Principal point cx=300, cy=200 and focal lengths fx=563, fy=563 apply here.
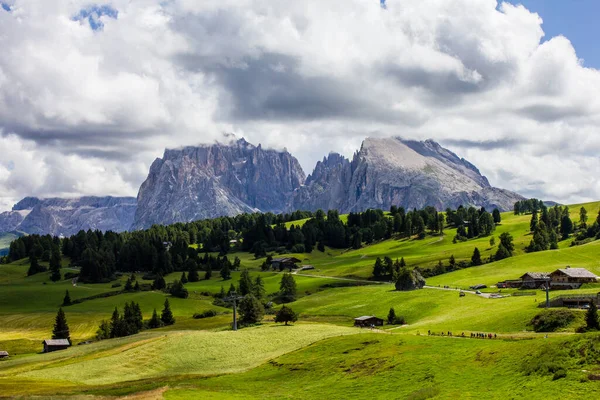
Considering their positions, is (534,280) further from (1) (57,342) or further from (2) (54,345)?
(2) (54,345)

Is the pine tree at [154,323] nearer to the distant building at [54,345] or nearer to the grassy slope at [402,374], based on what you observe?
the distant building at [54,345]

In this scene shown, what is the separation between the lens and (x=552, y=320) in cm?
8269

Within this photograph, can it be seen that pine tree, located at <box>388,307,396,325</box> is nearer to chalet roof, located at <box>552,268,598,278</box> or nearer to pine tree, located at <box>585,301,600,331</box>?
chalet roof, located at <box>552,268,598,278</box>

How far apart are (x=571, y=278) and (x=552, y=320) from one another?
2545 inches

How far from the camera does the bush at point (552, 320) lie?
8025cm

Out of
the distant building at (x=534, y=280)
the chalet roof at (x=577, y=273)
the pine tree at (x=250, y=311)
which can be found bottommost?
the pine tree at (x=250, y=311)

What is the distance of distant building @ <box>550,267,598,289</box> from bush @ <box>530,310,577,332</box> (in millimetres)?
57659

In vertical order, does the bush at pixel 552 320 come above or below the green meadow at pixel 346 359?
above

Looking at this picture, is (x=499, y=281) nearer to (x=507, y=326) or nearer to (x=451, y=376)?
(x=507, y=326)

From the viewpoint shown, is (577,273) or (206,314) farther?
(206,314)

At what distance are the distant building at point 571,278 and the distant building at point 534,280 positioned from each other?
236 centimetres

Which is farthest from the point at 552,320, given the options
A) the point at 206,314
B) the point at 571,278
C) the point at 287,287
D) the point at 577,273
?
the point at 287,287

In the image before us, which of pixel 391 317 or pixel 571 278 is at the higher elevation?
pixel 571 278

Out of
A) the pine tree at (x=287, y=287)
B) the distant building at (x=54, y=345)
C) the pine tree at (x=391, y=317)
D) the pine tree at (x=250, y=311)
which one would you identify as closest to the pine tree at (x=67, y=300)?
the distant building at (x=54, y=345)
